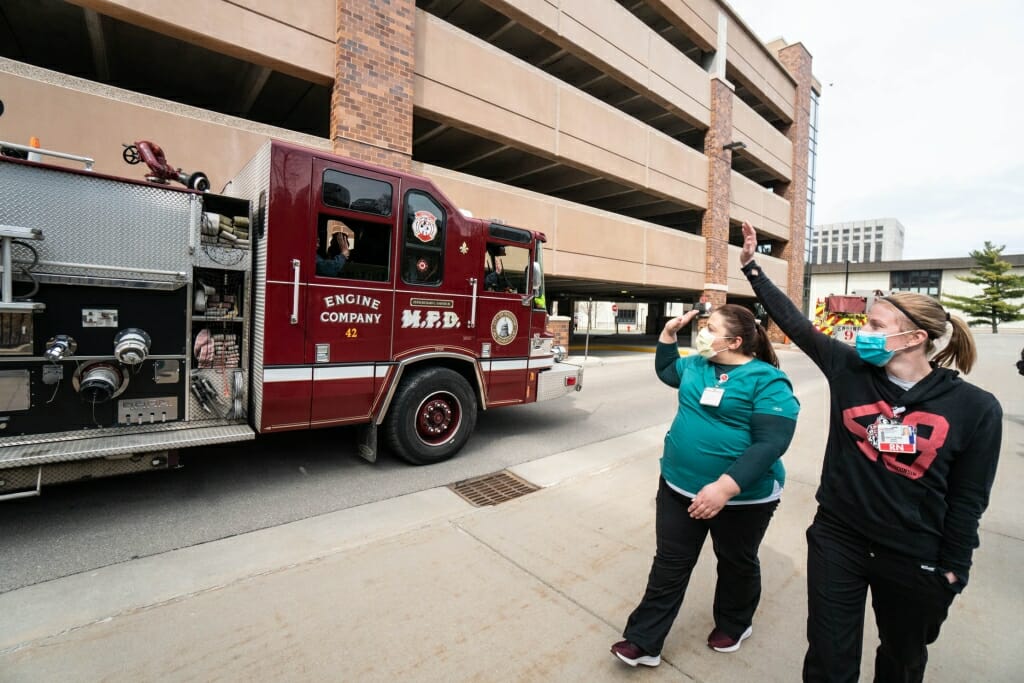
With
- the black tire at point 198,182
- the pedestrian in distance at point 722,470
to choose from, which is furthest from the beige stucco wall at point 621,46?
the pedestrian in distance at point 722,470

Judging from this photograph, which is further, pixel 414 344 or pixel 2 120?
pixel 2 120

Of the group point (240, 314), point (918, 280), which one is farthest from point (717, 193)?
point (918, 280)

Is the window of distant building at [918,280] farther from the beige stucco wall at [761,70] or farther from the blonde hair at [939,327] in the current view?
the blonde hair at [939,327]

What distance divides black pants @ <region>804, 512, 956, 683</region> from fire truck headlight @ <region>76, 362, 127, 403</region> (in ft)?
14.9

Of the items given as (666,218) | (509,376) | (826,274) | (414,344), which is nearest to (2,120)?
(414,344)

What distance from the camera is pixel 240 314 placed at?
4348 millimetres

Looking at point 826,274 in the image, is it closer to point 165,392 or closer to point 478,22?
point 478,22

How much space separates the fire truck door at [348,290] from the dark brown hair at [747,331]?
3.31 m

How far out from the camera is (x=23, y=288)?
11.0ft

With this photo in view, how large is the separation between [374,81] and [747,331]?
9.48 metres

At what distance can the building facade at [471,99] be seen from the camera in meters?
7.73

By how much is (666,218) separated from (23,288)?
2389 centimetres

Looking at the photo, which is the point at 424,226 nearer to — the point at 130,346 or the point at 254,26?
the point at 130,346

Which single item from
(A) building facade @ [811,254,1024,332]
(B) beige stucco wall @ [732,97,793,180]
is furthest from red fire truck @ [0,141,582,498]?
(A) building facade @ [811,254,1024,332]
